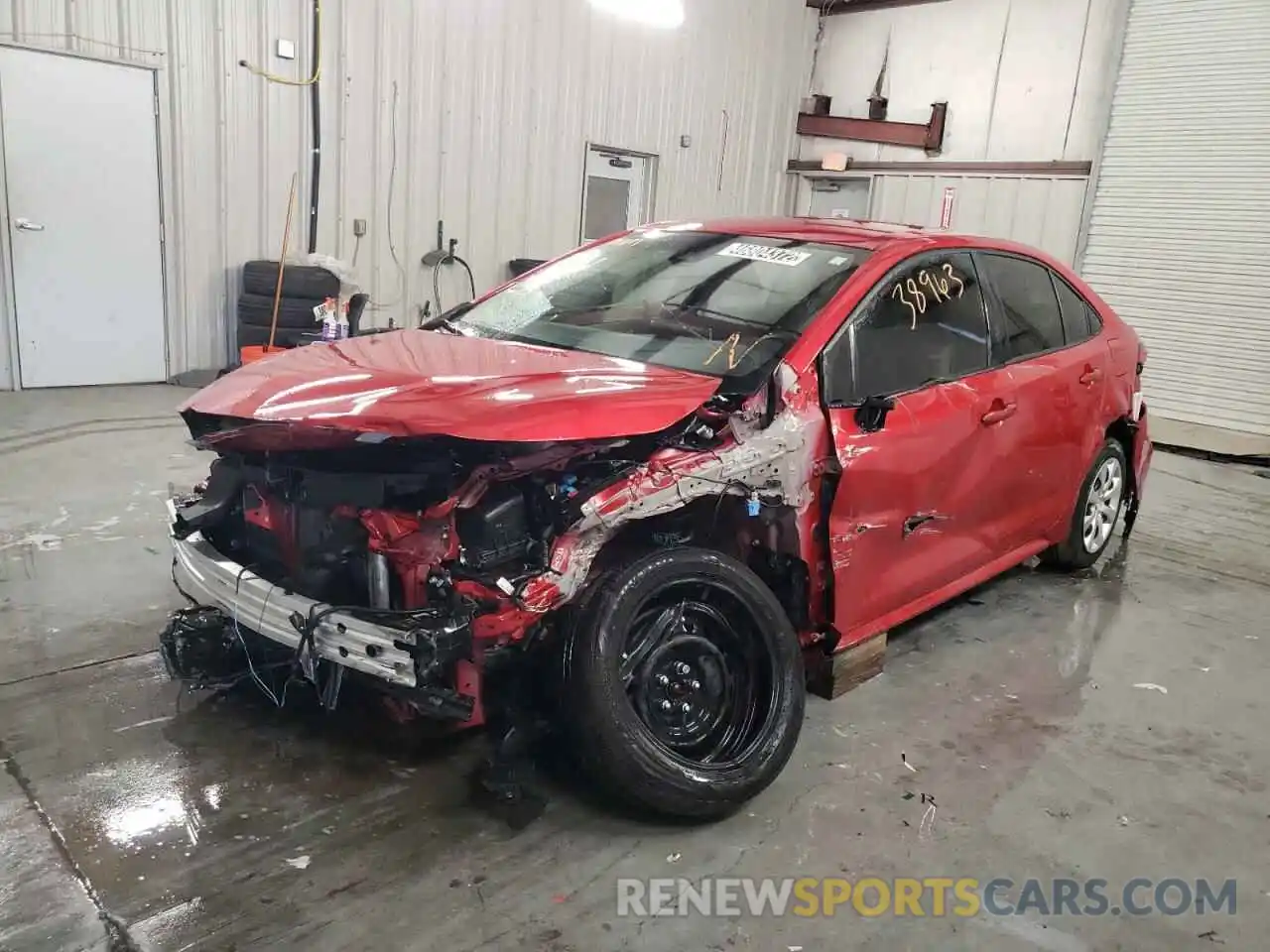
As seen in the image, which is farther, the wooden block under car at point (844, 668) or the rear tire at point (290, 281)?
the rear tire at point (290, 281)

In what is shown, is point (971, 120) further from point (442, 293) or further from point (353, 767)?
point (353, 767)

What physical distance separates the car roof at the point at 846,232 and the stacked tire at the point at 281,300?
4.33 meters

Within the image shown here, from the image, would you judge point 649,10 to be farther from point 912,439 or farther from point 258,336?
point 912,439

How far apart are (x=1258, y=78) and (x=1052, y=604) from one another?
6484 millimetres

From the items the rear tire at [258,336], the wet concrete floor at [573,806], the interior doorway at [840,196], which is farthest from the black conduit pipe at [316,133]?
the interior doorway at [840,196]

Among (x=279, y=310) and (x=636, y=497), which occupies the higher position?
(x=636, y=497)

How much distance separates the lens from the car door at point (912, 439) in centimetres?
267

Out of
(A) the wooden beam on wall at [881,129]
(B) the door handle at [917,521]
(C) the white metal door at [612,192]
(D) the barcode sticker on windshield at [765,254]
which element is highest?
(A) the wooden beam on wall at [881,129]

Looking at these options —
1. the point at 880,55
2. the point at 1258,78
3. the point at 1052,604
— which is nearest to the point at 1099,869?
the point at 1052,604

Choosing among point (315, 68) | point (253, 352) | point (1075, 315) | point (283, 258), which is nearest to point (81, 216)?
point (283, 258)

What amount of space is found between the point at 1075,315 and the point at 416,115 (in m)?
6.00

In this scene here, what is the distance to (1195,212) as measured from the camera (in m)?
8.27

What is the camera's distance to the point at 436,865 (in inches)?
81.6

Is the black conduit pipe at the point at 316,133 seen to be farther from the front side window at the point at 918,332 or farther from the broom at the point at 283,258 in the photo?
the front side window at the point at 918,332
